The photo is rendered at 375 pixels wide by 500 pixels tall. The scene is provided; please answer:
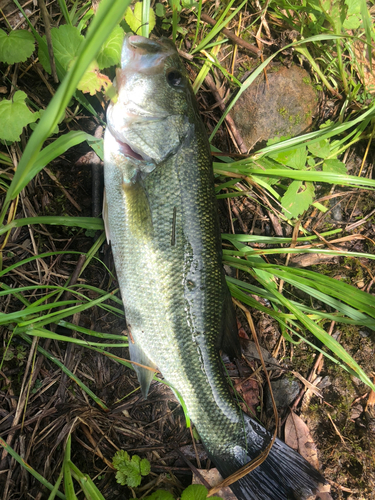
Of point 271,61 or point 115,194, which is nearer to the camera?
point 115,194

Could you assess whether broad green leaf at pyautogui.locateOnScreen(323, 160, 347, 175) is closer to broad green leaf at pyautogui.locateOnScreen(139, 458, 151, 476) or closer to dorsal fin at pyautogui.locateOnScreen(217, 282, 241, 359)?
dorsal fin at pyautogui.locateOnScreen(217, 282, 241, 359)

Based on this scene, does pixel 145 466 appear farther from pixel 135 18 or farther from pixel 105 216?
pixel 135 18

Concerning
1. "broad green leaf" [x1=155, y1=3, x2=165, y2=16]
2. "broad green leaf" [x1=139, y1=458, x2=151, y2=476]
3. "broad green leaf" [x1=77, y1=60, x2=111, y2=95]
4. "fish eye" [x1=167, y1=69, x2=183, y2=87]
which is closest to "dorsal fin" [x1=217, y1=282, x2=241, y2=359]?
"broad green leaf" [x1=139, y1=458, x2=151, y2=476]

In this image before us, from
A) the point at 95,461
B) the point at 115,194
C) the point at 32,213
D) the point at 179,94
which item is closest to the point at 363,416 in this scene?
the point at 95,461

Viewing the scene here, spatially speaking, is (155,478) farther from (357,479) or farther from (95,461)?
(357,479)

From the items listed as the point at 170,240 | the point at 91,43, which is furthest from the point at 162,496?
the point at 91,43

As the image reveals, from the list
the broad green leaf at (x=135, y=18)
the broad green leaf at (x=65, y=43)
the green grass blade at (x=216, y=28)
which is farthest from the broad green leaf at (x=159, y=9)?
the broad green leaf at (x=65, y=43)
